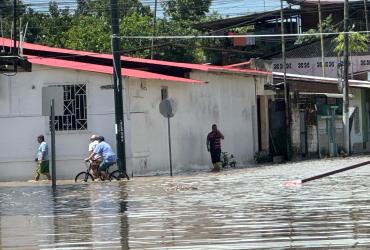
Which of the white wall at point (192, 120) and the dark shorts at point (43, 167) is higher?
the white wall at point (192, 120)

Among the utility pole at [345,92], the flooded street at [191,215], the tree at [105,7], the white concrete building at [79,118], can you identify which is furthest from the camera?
the tree at [105,7]

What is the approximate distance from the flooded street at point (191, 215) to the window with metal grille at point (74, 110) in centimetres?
404

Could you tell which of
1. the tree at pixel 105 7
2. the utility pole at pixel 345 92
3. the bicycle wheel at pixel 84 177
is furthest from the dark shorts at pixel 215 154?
the tree at pixel 105 7

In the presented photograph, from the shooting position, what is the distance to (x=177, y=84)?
1308 inches

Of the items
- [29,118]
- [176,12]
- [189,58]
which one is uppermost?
[176,12]

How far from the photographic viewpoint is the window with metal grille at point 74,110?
3012 cm

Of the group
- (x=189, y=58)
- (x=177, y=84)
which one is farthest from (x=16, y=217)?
(x=189, y=58)

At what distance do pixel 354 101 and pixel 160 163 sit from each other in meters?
23.1

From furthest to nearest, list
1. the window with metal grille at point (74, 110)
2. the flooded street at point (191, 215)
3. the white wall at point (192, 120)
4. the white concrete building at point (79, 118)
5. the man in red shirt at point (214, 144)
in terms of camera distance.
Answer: the man in red shirt at point (214, 144), the white wall at point (192, 120), the window with metal grille at point (74, 110), the white concrete building at point (79, 118), the flooded street at point (191, 215)

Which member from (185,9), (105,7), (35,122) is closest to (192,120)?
(35,122)

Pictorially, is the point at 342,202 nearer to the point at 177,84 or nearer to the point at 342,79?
the point at 177,84

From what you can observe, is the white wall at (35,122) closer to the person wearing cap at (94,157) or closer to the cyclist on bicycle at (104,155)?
the person wearing cap at (94,157)

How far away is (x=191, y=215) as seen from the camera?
15742 mm

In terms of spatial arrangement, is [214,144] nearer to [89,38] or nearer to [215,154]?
[215,154]
